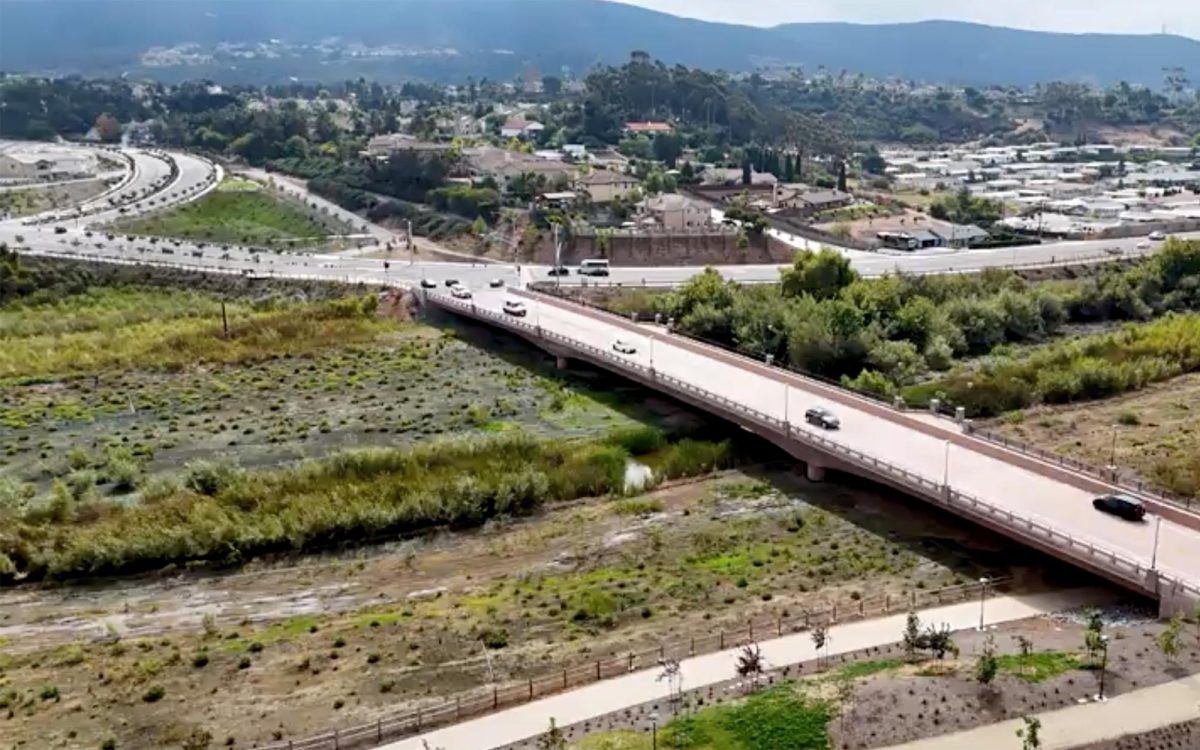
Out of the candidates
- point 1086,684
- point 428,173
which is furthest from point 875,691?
point 428,173

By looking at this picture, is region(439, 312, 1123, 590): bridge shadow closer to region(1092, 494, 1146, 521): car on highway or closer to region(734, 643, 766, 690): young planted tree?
region(1092, 494, 1146, 521): car on highway

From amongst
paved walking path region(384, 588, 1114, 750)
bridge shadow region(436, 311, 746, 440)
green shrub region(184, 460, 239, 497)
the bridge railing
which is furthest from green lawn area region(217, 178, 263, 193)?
paved walking path region(384, 588, 1114, 750)

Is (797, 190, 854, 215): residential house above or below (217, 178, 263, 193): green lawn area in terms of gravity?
below

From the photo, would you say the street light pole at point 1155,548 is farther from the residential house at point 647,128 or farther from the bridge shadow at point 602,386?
the residential house at point 647,128

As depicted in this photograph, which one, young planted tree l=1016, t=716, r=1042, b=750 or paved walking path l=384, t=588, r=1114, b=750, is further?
paved walking path l=384, t=588, r=1114, b=750

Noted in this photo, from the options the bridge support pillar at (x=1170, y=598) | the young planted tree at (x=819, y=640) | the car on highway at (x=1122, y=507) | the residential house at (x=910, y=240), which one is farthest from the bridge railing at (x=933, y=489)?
the residential house at (x=910, y=240)

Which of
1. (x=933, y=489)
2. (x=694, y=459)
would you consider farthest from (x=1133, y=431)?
(x=694, y=459)
